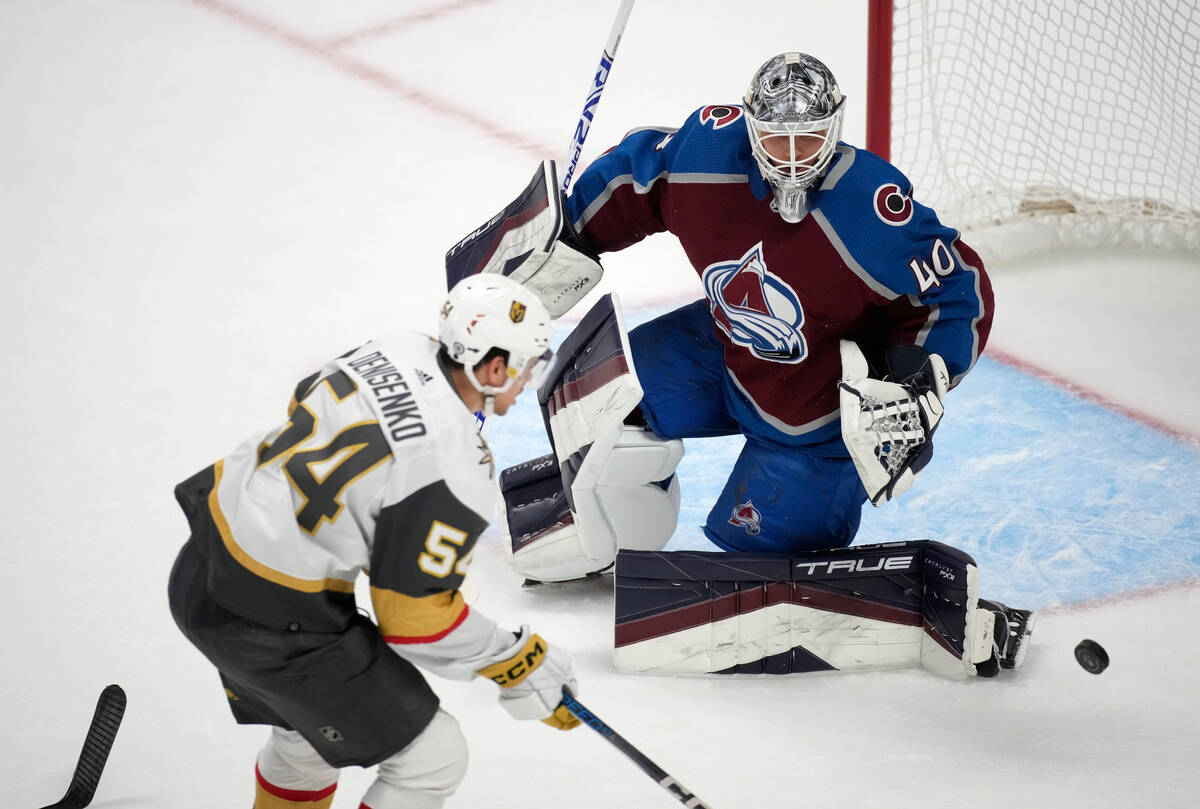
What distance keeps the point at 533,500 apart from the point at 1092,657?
1.29 metres

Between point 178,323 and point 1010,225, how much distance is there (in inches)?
108

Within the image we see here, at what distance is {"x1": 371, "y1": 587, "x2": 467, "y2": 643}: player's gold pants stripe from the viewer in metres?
2.06

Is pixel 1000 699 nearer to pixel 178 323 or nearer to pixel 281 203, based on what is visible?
pixel 178 323

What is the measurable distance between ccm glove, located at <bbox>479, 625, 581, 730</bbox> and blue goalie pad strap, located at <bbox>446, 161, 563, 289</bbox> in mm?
1102

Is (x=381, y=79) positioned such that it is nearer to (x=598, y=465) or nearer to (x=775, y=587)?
(x=598, y=465)

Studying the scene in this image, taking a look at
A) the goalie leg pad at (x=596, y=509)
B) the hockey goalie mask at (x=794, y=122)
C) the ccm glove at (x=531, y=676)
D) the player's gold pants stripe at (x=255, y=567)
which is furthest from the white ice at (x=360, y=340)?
the hockey goalie mask at (x=794, y=122)

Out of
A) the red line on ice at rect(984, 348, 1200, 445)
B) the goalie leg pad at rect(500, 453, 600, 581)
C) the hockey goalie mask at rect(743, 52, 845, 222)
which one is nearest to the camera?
the hockey goalie mask at rect(743, 52, 845, 222)

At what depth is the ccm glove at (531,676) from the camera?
2207 millimetres

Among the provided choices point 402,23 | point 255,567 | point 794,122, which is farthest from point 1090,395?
point 402,23

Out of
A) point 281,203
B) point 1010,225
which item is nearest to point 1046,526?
point 1010,225

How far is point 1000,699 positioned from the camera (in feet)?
9.84

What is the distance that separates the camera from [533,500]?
3.44 meters

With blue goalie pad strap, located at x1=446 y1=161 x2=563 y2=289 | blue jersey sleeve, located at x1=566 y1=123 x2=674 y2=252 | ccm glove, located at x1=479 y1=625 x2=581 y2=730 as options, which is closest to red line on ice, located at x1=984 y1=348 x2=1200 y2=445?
blue jersey sleeve, located at x1=566 y1=123 x2=674 y2=252

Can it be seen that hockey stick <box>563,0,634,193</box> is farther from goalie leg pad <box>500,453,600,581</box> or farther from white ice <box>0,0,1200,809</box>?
white ice <box>0,0,1200,809</box>
